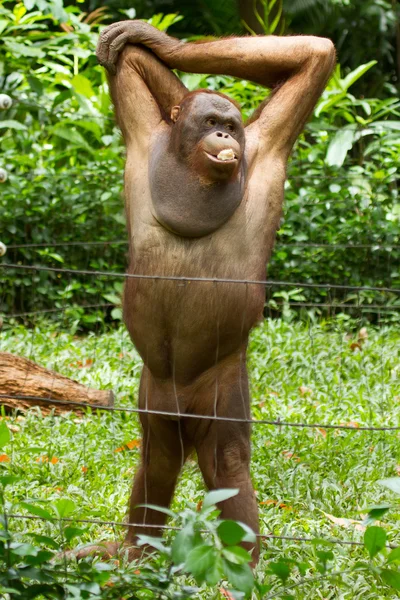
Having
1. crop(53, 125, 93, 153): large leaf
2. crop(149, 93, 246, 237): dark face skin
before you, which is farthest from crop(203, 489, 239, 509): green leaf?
crop(53, 125, 93, 153): large leaf

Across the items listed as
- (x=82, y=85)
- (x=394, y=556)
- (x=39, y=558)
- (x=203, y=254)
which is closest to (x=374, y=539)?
(x=394, y=556)

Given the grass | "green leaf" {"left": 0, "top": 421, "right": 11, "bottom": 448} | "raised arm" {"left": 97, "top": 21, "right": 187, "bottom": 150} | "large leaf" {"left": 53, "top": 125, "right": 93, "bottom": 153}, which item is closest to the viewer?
"green leaf" {"left": 0, "top": 421, "right": 11, "bottom": 448}

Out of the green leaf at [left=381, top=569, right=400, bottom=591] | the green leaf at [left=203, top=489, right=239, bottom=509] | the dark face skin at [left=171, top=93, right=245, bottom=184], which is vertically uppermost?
the dark face skin at [left=171, top=93, right=245, bottom=184]

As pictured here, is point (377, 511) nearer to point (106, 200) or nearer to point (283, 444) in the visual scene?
point (283, 444)

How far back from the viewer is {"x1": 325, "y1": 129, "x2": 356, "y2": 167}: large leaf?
779cm

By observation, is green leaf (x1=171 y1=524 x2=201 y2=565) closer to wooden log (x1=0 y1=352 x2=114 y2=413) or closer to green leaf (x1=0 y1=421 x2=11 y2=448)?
green leaf (x1=0 y1=421 x2=11 y2=448)

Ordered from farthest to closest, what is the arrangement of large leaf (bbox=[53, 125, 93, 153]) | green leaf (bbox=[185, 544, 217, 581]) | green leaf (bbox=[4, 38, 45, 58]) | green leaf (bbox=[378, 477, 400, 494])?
1. large leaf (bbox=[53, 125, 93, 153])
2. green leaf (bbox=[4, 38, 45, 58])
3. green leaf (bbox=[378, 477, 400, 494])
4. green leaf (bbox=[185, 544, 217, 581])

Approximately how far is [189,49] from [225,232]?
72cm

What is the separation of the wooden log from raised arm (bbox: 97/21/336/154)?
2.10 meters

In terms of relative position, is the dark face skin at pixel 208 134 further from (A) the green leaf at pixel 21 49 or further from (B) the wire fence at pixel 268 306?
(A) the green leaf at pixel 21 49

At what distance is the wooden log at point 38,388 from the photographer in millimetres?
5035

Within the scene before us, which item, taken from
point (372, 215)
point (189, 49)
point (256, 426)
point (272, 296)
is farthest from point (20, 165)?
point (189, 49)

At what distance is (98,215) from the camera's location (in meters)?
7.81

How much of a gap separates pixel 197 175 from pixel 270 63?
1.78 feet
